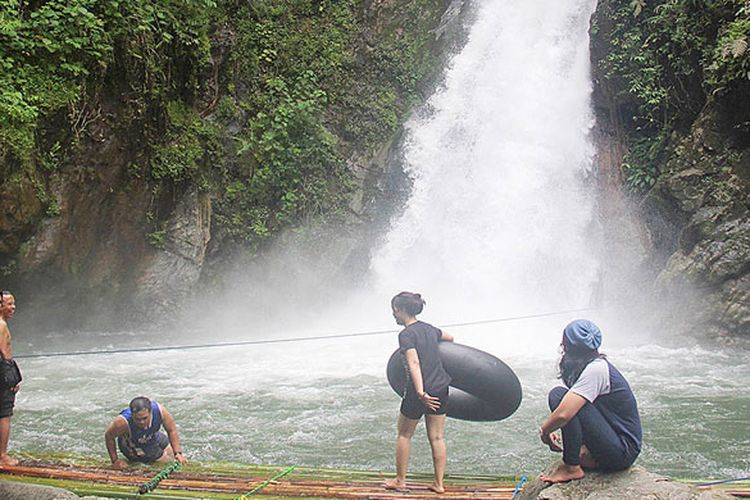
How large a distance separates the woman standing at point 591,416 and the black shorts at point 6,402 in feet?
13.2

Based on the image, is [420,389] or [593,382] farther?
[420,389]

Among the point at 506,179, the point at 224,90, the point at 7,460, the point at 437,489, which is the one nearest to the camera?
the point at 437,489

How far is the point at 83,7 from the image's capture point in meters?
8.89

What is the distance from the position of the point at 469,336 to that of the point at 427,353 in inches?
284

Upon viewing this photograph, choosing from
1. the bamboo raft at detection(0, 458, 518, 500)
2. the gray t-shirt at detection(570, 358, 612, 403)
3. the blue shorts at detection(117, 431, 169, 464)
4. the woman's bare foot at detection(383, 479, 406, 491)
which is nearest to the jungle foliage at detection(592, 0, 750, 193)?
the gray t-shirt at detection(570, 358, 612, 403)

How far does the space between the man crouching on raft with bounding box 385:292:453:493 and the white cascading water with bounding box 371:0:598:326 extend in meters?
8.56

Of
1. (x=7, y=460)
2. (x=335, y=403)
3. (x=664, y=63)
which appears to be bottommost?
(x=7, y=460)

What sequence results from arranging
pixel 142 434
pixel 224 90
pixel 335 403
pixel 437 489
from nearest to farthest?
pixel 437 489
pixel 142 434
pixel 335 403
pixel 224 90

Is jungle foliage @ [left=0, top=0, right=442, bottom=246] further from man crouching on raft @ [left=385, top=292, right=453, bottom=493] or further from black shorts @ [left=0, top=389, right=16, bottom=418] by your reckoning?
man crouching on raft @ [left=385, top=292, right=453, bottom=493]

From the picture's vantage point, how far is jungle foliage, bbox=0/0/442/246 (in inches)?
347

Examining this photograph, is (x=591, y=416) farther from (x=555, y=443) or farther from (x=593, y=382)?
(x=555, y=443)

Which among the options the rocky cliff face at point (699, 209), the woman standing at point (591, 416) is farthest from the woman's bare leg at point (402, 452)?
the rocky cliff face at point (699, 209)

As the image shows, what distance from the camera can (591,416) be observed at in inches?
137

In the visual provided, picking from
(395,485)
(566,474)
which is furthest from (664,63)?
(395,485)
